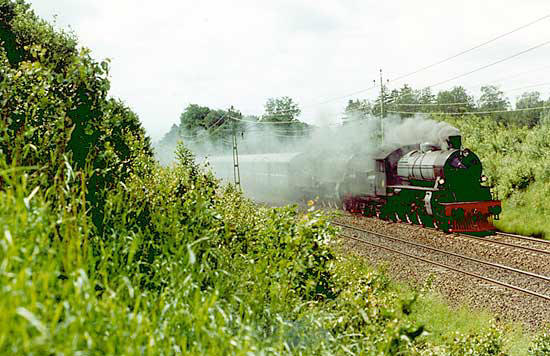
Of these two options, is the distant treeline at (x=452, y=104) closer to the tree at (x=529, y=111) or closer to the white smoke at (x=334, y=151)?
the tree at (x=529, y=111)

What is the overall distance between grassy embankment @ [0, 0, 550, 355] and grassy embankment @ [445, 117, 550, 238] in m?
Result: 16.7

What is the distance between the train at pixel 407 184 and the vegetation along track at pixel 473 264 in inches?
42.4

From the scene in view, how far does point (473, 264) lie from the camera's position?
47.2 ft

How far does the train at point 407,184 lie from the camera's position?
64.0 ft

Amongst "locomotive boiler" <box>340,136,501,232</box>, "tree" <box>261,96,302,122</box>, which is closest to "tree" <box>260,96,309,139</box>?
"tree" <box>261,96,302,122</box>

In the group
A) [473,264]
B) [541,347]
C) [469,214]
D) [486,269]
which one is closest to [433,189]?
[469,214]

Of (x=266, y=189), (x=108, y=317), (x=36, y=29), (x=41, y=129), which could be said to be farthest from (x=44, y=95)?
(x=266, y=189)

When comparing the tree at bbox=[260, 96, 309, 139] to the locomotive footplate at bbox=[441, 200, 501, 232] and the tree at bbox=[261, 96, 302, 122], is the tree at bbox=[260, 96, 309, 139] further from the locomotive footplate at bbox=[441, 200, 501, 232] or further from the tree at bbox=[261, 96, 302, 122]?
the locomotive footplate at bbox=[441, 200, 501, 232]

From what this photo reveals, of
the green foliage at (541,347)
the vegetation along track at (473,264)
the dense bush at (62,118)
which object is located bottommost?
the vegetation along track at (473,264)

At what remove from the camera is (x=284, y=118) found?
238 ft

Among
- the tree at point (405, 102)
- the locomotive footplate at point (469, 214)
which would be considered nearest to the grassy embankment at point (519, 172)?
the locomotive footplate at point (469, 214)

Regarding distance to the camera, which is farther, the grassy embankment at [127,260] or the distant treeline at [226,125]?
the distant treeline at [226,125]

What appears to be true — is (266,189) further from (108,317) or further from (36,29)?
(108,317)

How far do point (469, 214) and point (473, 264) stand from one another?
5.39 m
